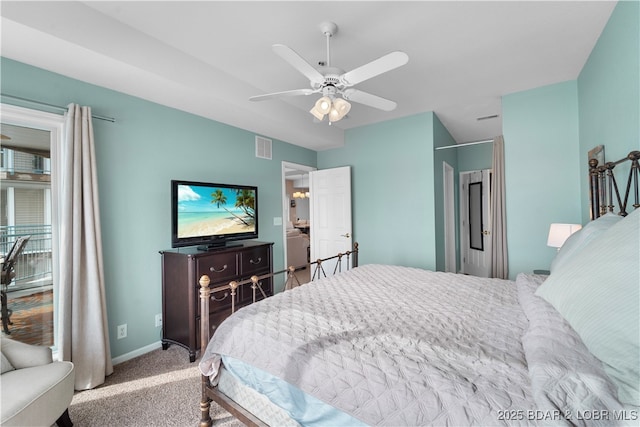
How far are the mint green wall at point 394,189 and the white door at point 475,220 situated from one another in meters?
1.90

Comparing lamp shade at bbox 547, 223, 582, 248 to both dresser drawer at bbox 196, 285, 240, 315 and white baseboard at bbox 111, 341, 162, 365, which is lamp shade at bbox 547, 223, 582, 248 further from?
white baseboard at bbox 111, 341, 162, 365

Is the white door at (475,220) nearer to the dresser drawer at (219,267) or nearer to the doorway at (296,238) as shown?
the doorway at (296,238)

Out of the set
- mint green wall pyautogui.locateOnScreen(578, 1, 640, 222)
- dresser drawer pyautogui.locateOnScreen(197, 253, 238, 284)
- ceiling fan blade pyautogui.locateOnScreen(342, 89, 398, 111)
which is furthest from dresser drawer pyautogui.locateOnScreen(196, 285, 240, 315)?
mint green wall pyautogui.locateOnScreen(578, 1, 640, 222)

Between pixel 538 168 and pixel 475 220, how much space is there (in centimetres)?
236

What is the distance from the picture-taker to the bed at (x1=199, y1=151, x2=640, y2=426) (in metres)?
0.78

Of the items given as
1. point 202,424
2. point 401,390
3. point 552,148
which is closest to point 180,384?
point 202,424

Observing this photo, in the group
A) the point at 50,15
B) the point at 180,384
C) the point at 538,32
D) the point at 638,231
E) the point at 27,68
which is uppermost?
the point at 538,32

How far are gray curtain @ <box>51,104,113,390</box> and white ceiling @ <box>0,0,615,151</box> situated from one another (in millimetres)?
530

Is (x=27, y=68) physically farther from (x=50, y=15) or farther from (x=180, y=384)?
(x=180, y=384)

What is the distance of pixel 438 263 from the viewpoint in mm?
3668

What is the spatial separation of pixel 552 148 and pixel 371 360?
327 centimetres

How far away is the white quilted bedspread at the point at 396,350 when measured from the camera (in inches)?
34.8

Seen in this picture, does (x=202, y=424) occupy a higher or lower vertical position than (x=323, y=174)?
lower

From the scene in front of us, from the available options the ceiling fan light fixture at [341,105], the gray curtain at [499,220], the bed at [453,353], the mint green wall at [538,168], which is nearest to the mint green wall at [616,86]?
the bed at [453,353]
